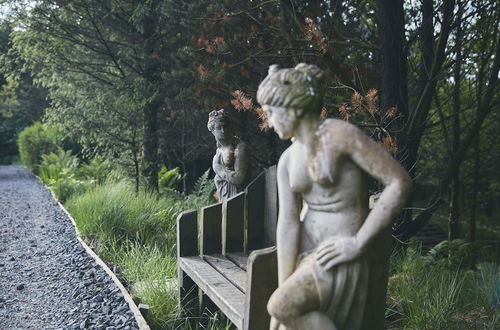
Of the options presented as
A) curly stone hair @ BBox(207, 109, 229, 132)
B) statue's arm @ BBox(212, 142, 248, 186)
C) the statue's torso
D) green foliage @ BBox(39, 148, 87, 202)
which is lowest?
green foliage @ BBox(39, 148, 87, 202)

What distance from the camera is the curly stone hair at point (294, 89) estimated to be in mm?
1725

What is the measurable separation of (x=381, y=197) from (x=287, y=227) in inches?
15.4

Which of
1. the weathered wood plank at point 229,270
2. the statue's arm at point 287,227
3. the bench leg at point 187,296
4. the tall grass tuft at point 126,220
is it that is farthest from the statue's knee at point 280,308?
the tall grass tuft at point 126,220

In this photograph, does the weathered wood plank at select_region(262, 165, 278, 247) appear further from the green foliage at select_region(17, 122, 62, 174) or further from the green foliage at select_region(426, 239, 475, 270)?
the green foliage at select_region(17, 122, 62, 174)

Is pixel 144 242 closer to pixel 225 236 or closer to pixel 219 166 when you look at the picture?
pixel 219 166

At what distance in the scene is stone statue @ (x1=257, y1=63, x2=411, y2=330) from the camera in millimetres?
1692

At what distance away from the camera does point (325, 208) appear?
1.79 m

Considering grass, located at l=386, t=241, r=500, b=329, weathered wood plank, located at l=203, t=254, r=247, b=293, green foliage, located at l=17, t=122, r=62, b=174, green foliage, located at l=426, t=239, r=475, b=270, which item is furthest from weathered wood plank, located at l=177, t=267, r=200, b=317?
green foliage, located at l=17, t=122, r=62, b=174

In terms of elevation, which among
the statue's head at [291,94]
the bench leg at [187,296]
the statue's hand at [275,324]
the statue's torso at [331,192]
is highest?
the statue's head at [291,94]

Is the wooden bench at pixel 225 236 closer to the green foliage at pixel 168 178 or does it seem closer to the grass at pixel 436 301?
the grass at pixel 436 301

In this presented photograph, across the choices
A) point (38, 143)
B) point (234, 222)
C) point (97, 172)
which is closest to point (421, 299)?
point (234, 222)

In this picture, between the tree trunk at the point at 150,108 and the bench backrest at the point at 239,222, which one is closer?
the bench backrest at the point at 239,222

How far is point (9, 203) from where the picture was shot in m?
10.4

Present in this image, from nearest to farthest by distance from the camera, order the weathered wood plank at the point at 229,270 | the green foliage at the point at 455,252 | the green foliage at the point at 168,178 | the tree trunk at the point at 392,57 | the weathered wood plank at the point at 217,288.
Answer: the weathered wood plank at the point at 217,288, the weathered wood plank at the point at 229,270, the tree trunk at the point at 392,57, the green foliage at the point at 455,252, the green foliage at the point at 168,178
